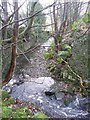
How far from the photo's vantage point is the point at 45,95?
19.4 feet

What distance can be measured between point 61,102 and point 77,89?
0.81 metres

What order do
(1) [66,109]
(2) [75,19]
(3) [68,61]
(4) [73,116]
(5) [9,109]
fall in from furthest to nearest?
1. (2) [75,19]
2. (3) [68,61]
3. (1) [66,109]
4. (4) [73,116]
5. (5) [9,109]

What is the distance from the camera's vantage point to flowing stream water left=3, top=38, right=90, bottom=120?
5155mm

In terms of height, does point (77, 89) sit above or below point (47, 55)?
below

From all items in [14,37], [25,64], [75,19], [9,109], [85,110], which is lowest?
[85,110]

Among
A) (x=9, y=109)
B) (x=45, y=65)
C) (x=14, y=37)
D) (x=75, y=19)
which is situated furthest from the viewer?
(x=45, y=65)

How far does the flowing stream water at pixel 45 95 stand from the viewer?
5155 mm

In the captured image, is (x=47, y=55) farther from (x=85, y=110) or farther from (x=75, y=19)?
(x=85, y=110)

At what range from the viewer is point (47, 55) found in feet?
27.6

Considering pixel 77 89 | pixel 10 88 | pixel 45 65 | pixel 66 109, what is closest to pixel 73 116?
pixel 66 109

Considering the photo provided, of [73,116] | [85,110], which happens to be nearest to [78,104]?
[85,110]

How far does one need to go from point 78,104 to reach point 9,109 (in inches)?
78.1

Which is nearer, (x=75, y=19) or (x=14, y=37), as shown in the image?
(x=14, y=37)

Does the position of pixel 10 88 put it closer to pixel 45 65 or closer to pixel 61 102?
pixel 61 102
